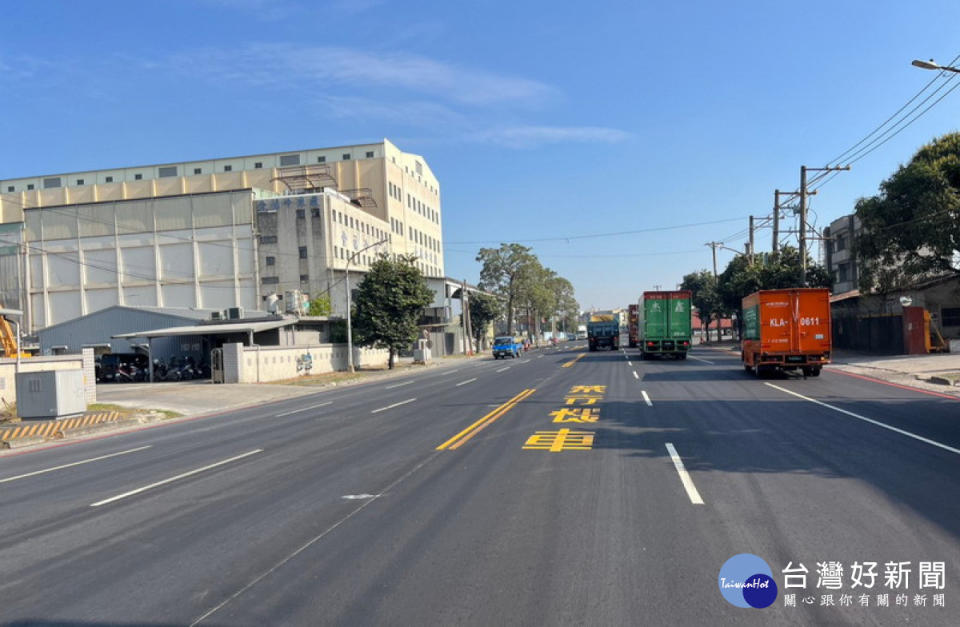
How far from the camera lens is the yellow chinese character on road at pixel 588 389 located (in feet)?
66.9

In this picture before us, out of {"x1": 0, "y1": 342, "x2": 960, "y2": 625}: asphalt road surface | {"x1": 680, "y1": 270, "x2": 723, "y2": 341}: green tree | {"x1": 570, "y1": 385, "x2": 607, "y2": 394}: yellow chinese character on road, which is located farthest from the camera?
{"x1": 680, "y1": 270, "x2": 723, "y2": 341}: green tree

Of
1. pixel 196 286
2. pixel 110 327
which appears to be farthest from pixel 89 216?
pixel 110 327

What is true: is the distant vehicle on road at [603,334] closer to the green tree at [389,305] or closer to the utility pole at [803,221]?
the green tree at [389,305]

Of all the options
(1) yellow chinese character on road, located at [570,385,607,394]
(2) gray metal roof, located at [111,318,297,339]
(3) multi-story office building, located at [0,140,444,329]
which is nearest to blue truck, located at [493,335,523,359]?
(3) multi-story office building, located at [0,140,444,329]

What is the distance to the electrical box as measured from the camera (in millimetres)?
19812

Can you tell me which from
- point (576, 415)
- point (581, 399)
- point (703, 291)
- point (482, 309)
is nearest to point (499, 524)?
point (576, 415)

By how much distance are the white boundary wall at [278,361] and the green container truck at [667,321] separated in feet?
66.5

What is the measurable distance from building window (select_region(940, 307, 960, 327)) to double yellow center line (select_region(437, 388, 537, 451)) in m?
26.6

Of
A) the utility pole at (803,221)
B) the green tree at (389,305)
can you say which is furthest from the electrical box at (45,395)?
the utility pole at (803,221)

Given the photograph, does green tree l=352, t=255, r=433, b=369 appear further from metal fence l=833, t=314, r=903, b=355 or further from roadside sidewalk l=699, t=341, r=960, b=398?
metal fence l=833, t=314, r=903, b=355

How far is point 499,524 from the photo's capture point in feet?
22.5

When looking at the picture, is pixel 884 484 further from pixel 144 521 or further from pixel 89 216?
pixel 89 216

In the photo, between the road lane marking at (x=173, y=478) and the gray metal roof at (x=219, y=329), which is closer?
the road lane marking at (x=173, y=478)

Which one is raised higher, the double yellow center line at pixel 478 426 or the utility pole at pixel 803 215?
the utility pole at pixel 803 215
